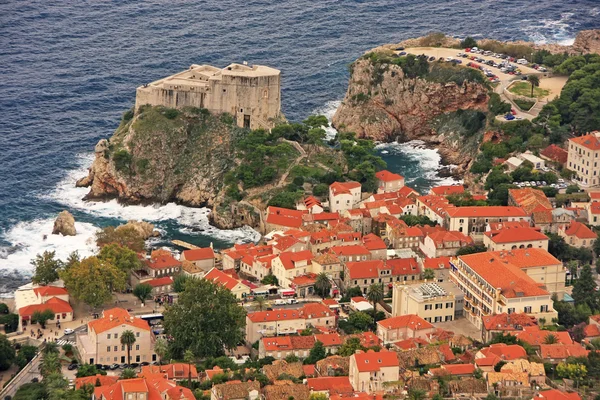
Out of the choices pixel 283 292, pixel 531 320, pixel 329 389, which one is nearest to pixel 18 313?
pixel 283 292

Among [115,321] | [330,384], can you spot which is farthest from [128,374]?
[330,384]

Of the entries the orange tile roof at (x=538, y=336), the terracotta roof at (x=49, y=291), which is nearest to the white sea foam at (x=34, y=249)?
the terracotta roof at (x=49, y=291)

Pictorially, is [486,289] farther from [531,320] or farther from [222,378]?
[222,378]

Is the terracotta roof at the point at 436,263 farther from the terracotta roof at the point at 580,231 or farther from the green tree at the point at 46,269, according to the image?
the green tree at the point at 46,269

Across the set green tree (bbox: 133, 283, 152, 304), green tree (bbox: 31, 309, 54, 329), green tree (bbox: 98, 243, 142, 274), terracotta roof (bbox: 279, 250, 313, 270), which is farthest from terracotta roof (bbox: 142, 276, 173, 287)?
terracotta roof (bbox: 279, 250, 313, 270)

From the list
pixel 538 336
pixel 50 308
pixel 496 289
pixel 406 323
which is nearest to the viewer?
pixel 538 336

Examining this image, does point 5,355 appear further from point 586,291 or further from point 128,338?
point 586,291

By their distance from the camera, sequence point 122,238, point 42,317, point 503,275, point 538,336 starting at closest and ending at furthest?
1. point 538,336
2. point 503,275
3. point 42,317
4. point 122,238
